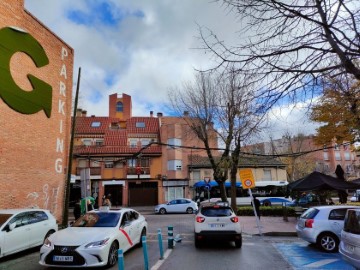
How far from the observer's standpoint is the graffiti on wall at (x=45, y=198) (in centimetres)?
1717

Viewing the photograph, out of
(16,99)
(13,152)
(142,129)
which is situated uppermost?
(142,129)

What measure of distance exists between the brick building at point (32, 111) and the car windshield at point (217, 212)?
9.42 meters

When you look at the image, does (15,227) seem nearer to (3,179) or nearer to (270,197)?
(3,179)

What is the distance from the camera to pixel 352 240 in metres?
7.16

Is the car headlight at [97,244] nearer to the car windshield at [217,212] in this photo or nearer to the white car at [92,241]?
the white car at [92,241]

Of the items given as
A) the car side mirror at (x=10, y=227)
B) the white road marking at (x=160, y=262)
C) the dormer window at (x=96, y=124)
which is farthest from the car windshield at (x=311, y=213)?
the dormer window at (x=96, y=124)

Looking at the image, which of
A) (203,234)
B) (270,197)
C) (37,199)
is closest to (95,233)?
(203,234)

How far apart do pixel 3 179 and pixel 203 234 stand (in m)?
9.62

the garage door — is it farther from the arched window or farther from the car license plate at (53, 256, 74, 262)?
the car license plate at (53, 256, 74, 262)

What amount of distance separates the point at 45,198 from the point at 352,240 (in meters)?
15.6

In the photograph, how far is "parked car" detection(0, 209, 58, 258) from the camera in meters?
9.86

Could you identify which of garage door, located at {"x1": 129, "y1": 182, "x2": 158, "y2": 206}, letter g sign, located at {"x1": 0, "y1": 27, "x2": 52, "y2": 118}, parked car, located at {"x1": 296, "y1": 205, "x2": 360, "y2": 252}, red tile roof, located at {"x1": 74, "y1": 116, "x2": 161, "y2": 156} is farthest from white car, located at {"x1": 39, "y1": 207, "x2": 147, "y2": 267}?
red tile roof, located at {"x1": 74, "y1": 116, "x2": 161, "y2": 156}

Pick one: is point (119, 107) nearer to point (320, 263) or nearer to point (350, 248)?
point (320, 263)

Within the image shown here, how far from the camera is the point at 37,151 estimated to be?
1773cm
